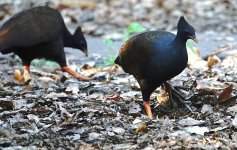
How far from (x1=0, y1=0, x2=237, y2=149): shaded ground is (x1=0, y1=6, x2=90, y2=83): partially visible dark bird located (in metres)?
0.27

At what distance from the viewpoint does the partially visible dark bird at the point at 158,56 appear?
5.20m

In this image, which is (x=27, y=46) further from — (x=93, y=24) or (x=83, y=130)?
(x=93, y=24)

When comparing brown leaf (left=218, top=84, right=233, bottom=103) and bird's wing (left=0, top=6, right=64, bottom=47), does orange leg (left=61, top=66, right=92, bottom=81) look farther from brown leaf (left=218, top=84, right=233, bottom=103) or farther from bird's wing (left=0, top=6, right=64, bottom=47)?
brown leaf (left=218, top=84, right=233, bottom=103)

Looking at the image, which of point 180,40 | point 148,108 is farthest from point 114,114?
point 180,40

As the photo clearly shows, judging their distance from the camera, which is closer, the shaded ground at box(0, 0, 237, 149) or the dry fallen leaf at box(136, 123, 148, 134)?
the shaded ground at box(0, 0, 237, 149)

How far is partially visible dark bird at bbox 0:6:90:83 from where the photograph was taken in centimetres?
689

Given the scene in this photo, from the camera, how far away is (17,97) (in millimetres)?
6027

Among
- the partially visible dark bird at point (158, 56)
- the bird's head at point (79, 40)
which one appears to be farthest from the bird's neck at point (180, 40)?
the bird's head at point (79, 40)

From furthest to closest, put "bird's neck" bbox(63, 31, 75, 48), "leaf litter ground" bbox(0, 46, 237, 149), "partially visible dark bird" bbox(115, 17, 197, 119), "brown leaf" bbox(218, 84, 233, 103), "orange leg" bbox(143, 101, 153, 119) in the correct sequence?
1. "bird's neck" bbox(63, 31, 75, 48)
2. "brown leaf" bbox(218, 84, 233, 103)
3. "orange leg" bbox(143, 101, 153, 119)
4. "partially visible dark bird" bbox(115, 17, 197, 119)
5. "leaf litter ground" bbox(0, 46, 237, 149)

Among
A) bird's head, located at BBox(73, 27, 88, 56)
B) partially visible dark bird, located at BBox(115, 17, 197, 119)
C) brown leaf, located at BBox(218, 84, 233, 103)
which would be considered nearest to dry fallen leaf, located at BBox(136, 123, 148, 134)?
partially visible dark bird, located at BBox(115, 17, 197, 119)

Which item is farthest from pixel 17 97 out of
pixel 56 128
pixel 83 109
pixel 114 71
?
pixel 114 71

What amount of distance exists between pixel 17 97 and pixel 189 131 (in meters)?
2.01

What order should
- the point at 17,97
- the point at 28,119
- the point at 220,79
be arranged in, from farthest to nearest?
the point at 220,79, the point at 17,97, the point at 28,119

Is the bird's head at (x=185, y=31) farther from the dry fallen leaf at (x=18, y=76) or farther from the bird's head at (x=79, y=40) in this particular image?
the bird's head at (x=79, y=40)
